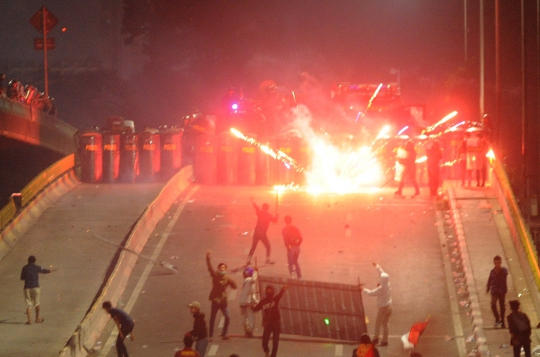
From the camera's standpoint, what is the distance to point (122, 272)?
65.9 feet

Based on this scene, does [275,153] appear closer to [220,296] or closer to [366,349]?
[220,296]

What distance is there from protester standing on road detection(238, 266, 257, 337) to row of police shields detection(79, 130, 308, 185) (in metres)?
13.1

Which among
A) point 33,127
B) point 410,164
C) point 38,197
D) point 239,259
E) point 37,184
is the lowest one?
point 239,259

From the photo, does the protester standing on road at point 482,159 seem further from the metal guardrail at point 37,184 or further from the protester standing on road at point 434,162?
the metal guardrail at point 37,184

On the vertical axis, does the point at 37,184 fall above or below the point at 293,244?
above

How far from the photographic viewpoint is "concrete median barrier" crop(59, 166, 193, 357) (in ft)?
53.1

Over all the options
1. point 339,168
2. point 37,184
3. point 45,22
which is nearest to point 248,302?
point 37,184

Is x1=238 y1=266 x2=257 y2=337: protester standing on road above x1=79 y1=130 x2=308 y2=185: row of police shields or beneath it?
beneath

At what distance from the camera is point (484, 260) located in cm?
2005

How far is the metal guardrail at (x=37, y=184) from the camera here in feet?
79.5

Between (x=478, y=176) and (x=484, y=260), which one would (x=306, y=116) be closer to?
(x=478, y=176)

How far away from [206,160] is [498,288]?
49.5 feet

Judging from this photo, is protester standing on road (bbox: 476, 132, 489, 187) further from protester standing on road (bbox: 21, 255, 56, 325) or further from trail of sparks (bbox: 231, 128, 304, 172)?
protester standing on road (bbox: 21, 255, 56, 325)

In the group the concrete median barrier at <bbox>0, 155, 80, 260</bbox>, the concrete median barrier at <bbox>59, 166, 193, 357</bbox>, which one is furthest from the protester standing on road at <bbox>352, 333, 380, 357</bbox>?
the concrete median barrier at <bbox>0, 155, 80, 260</bbox>
